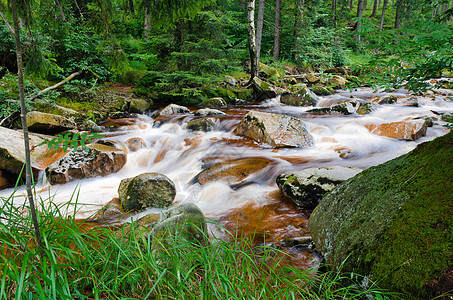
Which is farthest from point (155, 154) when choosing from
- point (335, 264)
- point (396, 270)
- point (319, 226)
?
point (396, 270)

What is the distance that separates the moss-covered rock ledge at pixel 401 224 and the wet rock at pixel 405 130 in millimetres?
5219

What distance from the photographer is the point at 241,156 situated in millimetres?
6219

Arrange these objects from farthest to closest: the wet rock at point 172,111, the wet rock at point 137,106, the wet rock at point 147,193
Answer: the wet rock at point 137,106, the wet rock at point 172,111, the wet rock at point 147,193

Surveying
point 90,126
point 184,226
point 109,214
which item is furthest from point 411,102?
point 90,126

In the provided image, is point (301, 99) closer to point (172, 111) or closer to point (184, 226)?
point (172, 111)

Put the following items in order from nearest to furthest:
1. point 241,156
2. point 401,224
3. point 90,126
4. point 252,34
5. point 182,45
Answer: point 401,224 < point 241,156 < point 90,126 < point 182,45 < point 252,34

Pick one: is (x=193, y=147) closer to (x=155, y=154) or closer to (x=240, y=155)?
(x=155, y=154)

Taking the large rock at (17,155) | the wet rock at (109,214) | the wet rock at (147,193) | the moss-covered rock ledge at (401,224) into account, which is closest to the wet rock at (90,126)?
the large rock at (17,155)

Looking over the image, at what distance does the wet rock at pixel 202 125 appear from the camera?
322 inches

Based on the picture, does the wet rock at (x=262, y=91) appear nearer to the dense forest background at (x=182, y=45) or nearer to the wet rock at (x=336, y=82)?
the dense forest background at (x=182, y=45)

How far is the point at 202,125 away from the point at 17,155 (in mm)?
4801

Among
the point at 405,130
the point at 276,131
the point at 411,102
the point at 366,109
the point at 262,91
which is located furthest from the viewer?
the point at 262,91

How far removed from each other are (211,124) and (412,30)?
6479 millimetres

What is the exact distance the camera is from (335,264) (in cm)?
210
